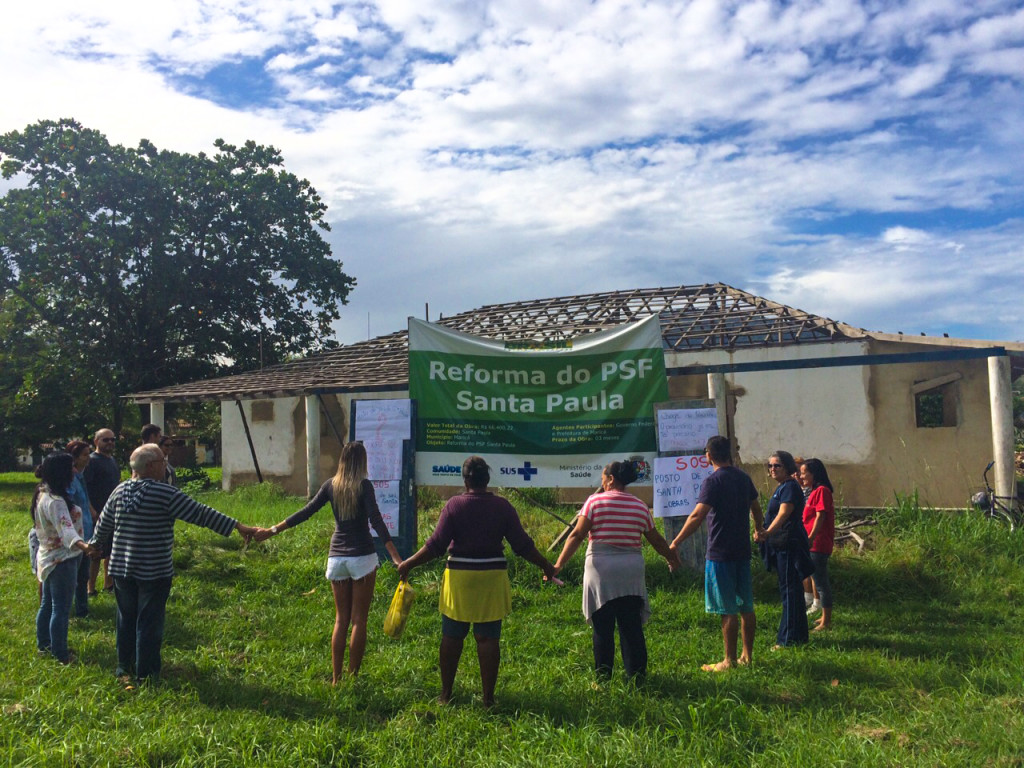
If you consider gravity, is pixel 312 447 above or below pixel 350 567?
above

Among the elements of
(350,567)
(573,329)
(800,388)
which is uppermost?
(573,329)

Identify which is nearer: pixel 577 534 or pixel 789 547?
pixel 577 534

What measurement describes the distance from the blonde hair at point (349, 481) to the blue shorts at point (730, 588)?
2626 millimetres

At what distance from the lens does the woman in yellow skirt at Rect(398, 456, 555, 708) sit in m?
4.73

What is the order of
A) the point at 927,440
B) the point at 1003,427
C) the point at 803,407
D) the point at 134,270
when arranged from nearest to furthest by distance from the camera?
the point at 1003,427 → the point at 927,440 → the point at 803,407 → the point at 134,270

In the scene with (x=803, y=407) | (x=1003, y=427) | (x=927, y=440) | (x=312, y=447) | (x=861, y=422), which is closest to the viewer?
(x=1003, y=427)

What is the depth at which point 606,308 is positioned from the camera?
53.5 feet

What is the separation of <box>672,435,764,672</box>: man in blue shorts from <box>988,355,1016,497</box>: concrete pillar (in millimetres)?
3870

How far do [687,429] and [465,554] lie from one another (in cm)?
354

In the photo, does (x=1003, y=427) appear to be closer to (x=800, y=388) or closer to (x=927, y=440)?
(x=927, y=440)

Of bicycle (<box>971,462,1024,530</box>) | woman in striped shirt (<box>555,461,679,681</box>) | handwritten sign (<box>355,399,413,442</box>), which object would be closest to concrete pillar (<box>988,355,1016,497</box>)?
bicycle (<box>971,462,1024,530</box>)

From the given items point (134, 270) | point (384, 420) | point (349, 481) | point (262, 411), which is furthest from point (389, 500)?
point (134, 270)

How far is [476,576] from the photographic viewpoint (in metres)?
4.74

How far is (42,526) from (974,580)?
802cm
